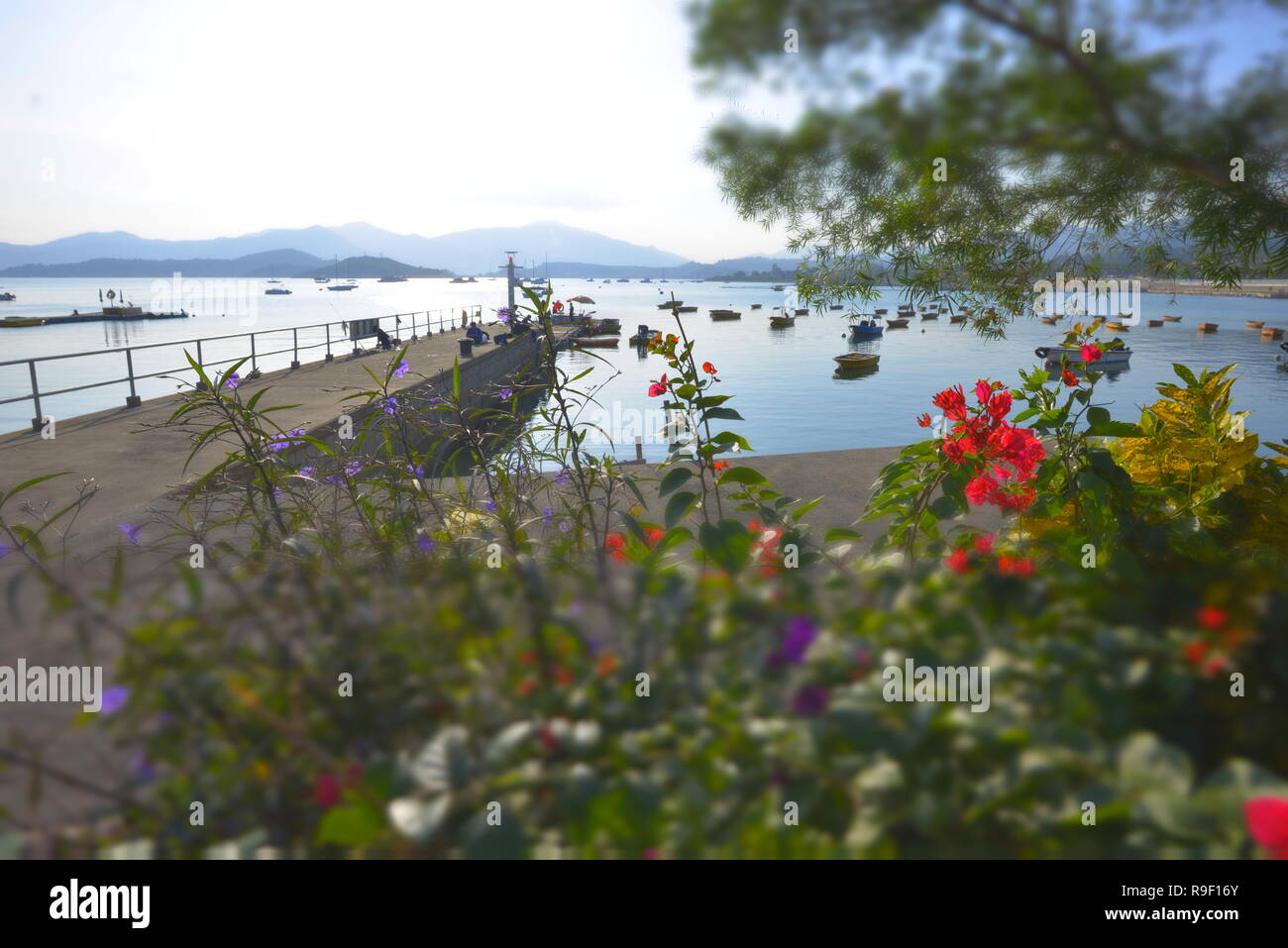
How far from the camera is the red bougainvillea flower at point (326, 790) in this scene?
2.26 feet

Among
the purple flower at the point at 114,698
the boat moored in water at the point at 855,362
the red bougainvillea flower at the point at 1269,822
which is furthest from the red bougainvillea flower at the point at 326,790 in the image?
the boat moored in water at the point at 855,362

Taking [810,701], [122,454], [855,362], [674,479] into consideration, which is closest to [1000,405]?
[674,479]

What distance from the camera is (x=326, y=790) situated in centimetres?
71

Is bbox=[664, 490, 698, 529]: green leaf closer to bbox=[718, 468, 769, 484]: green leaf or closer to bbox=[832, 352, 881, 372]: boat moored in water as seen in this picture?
bbox=[718, 468, 769, 484]: green leaf

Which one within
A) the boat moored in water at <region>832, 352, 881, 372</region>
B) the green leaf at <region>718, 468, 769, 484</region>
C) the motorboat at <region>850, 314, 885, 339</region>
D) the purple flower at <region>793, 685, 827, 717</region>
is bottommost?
the purple flower at <region>793, 685, 827, 717</region>

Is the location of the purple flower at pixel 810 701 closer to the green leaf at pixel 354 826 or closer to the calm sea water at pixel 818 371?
the green leaf at pixel 354 826

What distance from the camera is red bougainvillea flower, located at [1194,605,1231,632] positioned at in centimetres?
76

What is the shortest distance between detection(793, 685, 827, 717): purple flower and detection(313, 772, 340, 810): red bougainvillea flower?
453mm

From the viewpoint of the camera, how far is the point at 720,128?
5.09 meters

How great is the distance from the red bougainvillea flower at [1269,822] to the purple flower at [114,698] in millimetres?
1089

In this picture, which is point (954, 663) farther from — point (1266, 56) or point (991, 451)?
point (1266, 56)

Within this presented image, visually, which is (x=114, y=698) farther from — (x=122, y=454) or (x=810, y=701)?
(x=122, y=454)

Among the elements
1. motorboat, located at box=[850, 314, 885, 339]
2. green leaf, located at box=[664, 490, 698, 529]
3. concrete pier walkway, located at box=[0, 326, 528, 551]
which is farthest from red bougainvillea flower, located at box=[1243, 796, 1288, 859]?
motorboat, located at box=[850, 314, 885, 339]

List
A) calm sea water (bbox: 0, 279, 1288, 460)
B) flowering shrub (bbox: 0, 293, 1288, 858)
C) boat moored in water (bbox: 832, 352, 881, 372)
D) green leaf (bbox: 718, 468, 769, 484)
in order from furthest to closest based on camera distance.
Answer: boat moored in water (bbox: 832, 352, 881, 372) < calm sea water (bbox: 0, 279, 1288, 460) < green leaf (bbox: 718, 468, 769, 484) < flowering shrub (bbox: 0, 293, 1288, 858)
